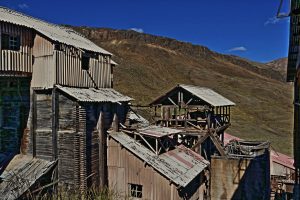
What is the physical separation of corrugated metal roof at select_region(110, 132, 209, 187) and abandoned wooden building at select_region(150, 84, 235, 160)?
3.69m

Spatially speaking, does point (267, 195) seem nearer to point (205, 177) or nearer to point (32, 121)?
point (205, 177)

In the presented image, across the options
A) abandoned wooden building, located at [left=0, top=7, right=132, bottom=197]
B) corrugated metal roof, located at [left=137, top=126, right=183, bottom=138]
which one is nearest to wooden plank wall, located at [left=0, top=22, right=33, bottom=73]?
abandoned wooden building, located at [left=0, top=7, right=132, bottom=197]

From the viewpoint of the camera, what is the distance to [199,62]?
133m

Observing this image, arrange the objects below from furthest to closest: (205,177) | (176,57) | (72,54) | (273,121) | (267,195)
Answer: (176,57), (273,121), (267,195), (205,177), (72,54)

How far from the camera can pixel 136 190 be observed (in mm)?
23688

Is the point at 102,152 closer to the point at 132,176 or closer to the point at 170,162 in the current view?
the point at 132,176

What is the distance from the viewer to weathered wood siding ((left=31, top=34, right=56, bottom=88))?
23578mm

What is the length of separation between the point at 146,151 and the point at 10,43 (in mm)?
11589

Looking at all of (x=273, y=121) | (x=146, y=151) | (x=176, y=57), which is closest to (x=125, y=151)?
(x=146, y=151)

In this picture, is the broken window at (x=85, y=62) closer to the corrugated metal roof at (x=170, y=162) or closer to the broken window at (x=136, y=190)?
the corrugated metal roof at (x=170, y=162)

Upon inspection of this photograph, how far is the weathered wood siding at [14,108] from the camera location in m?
24.8

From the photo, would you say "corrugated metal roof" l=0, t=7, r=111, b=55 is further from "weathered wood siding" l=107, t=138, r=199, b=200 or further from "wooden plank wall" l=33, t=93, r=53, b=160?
"weathered wood siding" l=107, t=138, r=199, b=200

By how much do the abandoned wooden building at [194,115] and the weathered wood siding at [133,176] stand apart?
23.2 ft

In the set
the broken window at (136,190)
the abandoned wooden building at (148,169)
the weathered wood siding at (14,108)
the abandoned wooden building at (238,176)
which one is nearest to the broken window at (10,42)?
the weathered wood siding at (14,108)
